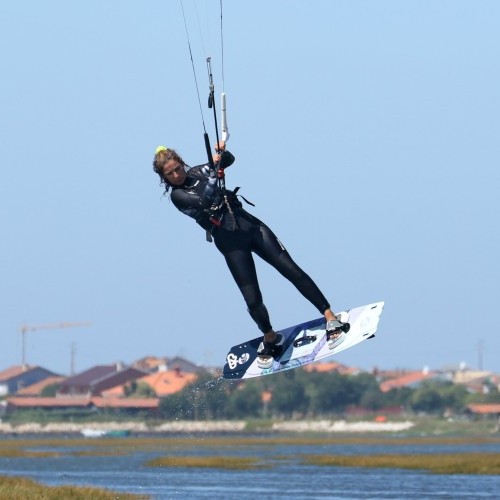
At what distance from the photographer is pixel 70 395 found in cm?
14562

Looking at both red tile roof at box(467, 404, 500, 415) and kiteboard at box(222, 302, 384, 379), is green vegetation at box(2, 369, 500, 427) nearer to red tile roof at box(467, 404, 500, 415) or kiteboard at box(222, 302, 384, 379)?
red tile roof at box(467, 404, 500, 415)

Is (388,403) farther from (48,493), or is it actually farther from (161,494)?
(48,493)

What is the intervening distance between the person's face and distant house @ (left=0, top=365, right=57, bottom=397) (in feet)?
508

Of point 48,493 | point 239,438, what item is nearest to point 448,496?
point 48,493

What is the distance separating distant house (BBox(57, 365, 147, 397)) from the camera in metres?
142

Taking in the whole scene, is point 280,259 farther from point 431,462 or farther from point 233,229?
point 431,462

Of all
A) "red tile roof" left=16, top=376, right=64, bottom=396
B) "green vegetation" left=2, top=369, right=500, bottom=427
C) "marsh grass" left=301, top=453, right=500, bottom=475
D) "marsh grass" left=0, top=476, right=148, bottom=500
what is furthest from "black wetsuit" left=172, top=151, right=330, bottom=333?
"red tile roof" left=16, top=376, right=64, bottom=396

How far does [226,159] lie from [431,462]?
1691 inches

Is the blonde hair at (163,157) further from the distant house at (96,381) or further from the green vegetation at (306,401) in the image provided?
the distant house at (96,381)

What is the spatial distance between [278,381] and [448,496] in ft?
231

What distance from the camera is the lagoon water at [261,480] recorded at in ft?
151

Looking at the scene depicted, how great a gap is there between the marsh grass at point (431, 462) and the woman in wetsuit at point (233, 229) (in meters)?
35.4

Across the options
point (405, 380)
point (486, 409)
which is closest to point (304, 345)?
point (486, 409)

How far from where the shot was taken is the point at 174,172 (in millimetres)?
22281
